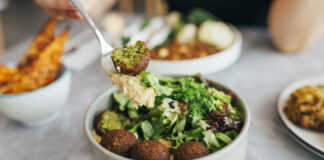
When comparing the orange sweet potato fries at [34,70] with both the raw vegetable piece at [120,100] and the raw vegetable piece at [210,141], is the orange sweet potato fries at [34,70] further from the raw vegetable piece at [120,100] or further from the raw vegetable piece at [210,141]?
the raw vegetable piece at [210,141]

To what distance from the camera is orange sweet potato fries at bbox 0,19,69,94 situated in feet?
2.90

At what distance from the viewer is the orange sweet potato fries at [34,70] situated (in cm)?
88

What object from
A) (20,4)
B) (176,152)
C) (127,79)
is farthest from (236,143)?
(20,4)

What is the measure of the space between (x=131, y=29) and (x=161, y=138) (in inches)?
34.7

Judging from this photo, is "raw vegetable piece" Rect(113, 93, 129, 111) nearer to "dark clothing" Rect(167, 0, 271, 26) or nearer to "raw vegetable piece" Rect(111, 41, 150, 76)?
"raw vegetable piece" Rect(111, 41, 150, 76)

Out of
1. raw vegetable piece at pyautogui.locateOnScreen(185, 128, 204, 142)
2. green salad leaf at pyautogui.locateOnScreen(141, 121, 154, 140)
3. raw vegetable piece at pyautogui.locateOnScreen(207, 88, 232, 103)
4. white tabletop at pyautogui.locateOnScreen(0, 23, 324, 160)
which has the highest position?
raw vegetable piece at pyautogui.locateOnScreen(207, 88, 232, 103)

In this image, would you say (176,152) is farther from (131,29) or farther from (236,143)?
(131,29)

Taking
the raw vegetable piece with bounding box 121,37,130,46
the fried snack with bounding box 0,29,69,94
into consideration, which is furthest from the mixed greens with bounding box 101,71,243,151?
the raw vegetable piece with bounding box 121,37,130,46

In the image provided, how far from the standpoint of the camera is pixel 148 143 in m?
0.61

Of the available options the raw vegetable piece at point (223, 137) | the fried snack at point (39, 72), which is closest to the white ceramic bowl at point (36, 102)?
the fried snack at point (39, 72)

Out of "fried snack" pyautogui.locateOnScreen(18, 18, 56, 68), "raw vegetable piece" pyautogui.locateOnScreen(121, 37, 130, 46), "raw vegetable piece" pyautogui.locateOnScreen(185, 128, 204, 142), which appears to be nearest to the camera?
"raw vegetable piece" pyautogui.locateOnScreen(185, 128, 204, 142)

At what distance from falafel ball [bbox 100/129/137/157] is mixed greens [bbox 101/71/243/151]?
85mm

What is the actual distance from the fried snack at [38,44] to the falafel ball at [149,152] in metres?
0.62

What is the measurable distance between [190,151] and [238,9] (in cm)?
134
